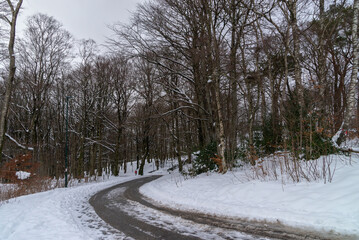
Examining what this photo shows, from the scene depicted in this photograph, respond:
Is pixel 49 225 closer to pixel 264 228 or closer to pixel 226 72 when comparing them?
pixel 264 228

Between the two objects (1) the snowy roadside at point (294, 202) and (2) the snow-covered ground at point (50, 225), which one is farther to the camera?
(2) the snow-covered ground at point (50, 225)

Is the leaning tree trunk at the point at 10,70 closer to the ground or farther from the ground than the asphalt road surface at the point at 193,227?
→ farther from the ground

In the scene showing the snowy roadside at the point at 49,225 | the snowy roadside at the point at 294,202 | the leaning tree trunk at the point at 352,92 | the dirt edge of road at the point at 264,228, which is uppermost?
the leaning tree trunk at the point at 352,92

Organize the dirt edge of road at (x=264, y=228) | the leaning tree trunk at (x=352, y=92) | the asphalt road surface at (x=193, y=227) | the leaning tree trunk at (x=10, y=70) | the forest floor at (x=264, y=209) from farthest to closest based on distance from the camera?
the leaning tree trunk at (x=10, y=70)
the leaning tree trunk at (x=352, y=92)
the forest floor at (x=264, y=209)
the asphalt road surface at (x=193, y=227)
the dirt edge of road at (x=264, y=228)

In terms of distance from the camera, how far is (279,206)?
5.63 metres

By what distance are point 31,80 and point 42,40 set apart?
14.2 feet

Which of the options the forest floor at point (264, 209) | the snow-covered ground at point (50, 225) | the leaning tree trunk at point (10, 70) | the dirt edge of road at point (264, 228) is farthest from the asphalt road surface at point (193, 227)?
the leaning tree trunk at point (10, 70)

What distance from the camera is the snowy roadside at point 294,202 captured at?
4492mm

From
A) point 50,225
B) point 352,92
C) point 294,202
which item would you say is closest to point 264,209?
point 294,202

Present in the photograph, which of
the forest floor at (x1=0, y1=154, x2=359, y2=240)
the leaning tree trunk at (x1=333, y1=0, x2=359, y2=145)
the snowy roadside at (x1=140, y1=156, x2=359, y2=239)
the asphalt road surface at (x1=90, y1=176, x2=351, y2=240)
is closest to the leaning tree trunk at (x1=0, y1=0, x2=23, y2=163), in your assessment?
the forest floor at (x1=0, y1=154, x2=359, y2=240)

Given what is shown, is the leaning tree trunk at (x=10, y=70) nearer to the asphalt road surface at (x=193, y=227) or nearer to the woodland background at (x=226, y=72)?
the woodland background at (x=226, y=72)

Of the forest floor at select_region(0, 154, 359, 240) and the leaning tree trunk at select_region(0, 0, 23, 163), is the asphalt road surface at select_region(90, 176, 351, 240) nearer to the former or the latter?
the forest floor at select_region(0, 154, 359, 240)

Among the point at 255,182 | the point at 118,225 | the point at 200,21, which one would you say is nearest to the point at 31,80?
the point at 200,21

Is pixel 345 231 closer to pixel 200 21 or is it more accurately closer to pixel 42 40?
pixel 200 21
